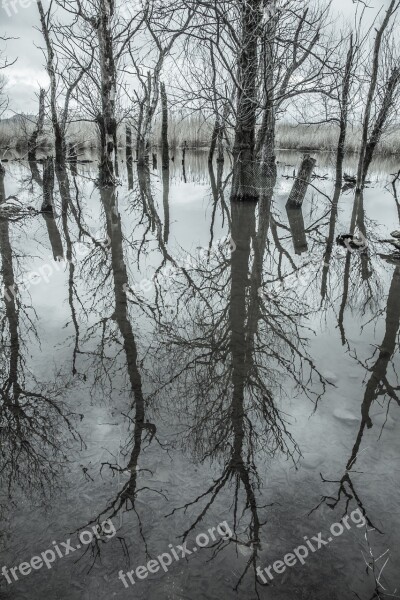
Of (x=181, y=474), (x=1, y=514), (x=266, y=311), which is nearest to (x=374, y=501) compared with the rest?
(x=181, y=474)

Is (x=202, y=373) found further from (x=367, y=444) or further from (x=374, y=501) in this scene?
(x=374, y=501)

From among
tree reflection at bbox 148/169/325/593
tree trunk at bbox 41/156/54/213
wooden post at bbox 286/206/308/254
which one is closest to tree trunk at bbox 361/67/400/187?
wooden post at bbox 286/206/308/254

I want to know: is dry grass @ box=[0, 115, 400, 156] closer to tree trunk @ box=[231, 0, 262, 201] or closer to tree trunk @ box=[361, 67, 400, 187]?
tree trunk @ box=[361, 67, 400, 187]

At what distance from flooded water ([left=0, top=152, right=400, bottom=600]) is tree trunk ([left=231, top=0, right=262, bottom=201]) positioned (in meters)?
4.60

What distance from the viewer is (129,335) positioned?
3.73 meters

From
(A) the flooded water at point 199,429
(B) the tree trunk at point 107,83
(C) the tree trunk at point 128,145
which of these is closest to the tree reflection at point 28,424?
(A) the flooded water at point 199,429

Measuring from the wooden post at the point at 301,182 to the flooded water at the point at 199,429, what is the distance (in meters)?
4.37

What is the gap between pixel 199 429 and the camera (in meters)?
2.48

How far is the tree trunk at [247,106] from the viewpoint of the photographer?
8.34 m

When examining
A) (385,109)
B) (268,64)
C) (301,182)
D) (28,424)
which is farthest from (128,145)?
(28,424)

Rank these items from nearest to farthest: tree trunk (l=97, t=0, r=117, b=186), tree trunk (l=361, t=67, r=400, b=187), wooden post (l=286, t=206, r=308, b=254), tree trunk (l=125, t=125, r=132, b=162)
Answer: wooden post (l=286, t=206, r=308, b=254) → tree trunk (l=97, t=0, r=117, b=186) → tree trunk (l=361, t=67, r=400, b=187) → tree trunk (l=125, t=125, r=132, b=162)

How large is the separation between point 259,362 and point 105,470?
1531 mm

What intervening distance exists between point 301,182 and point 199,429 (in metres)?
8.75

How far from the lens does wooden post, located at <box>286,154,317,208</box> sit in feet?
30.8
